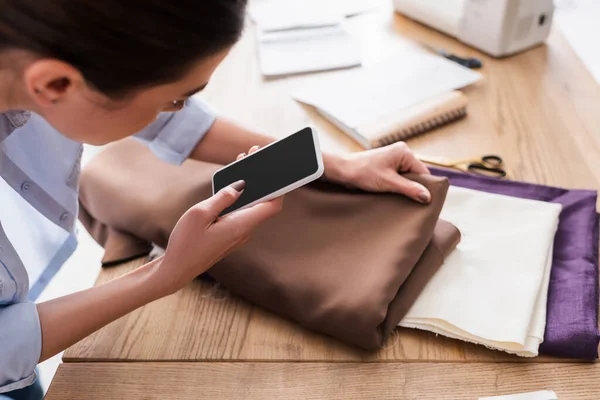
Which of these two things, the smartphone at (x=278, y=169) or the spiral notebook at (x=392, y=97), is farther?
the spiral notebook at (x=392, y=97)

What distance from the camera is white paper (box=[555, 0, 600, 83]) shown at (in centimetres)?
128

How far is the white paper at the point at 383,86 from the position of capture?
1.00m

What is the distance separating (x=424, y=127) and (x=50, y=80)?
0.62m

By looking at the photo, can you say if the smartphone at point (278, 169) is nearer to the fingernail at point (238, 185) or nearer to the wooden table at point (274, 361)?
the fingernail at point (238, 185)

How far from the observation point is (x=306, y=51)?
48.3 inches

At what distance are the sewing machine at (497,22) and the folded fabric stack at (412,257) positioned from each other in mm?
424

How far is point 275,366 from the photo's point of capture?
2.01 ft

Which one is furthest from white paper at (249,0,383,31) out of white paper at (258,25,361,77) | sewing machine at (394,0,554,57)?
sewing machine at (394,0,554,57)

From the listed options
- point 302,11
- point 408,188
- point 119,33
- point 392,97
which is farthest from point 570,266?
point 302,11

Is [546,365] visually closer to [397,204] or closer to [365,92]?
[397,204]

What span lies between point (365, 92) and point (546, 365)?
23.5 inches

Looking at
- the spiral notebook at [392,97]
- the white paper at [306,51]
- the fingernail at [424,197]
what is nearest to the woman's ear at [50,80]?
the fingernail at [424,197]

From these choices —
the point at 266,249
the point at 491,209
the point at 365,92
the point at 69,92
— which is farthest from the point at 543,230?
the point at 69,92

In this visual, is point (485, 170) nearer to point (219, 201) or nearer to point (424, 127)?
point (424, 127)
